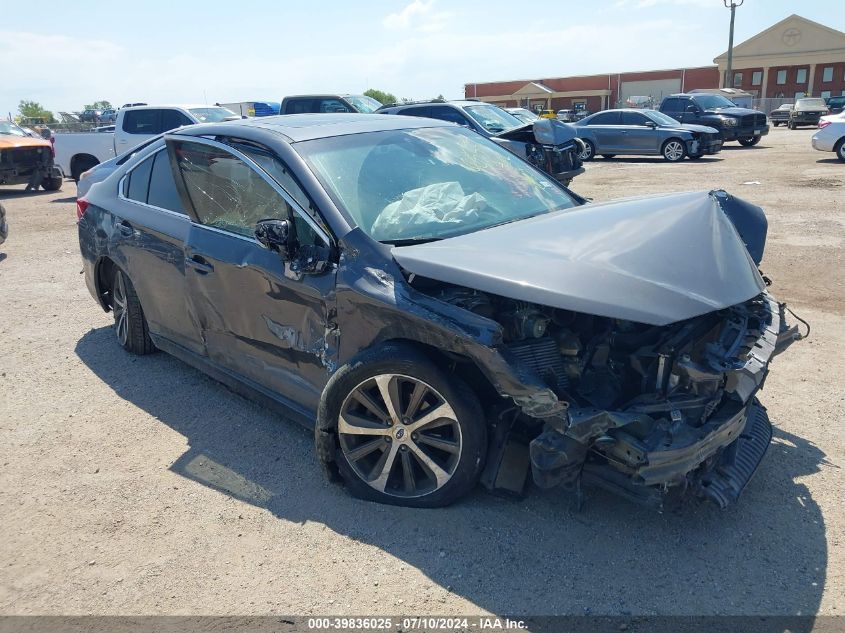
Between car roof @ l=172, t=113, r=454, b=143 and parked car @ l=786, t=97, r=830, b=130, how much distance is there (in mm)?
35334

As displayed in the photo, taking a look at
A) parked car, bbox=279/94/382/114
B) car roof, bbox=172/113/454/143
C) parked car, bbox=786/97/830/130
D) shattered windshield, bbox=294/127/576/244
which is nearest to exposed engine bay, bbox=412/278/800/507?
shattered windshield, bbox=294/127/576/244

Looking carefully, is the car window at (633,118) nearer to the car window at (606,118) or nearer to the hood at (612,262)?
the car window at (606,118)

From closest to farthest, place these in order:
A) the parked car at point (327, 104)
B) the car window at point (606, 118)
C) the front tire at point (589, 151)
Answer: the parked car at point (327, 104)
the car window at point (606, 118)
the front tire at point (589, 151)

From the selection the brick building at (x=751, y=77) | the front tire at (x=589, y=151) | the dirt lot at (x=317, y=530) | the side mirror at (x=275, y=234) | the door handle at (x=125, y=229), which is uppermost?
the brick building at (x=751, y=77)

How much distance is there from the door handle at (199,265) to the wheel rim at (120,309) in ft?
4.13

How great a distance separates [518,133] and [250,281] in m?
8.65

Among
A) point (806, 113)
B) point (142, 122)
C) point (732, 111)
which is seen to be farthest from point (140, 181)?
point (806, 113)

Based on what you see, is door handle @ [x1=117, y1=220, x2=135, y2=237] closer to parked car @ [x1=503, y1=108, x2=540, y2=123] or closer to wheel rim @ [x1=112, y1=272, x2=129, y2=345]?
wheel rim @ [x1=112, y1=272, x2=129, y2=345]

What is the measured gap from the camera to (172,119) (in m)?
13.9

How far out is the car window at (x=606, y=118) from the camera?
21.3 meters

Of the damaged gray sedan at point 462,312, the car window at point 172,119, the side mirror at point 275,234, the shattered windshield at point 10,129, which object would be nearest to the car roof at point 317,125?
the damaged gray sedan at point 462,312

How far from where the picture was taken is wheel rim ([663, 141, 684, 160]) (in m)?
20.0

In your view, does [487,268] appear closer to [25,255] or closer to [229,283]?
[229,283]

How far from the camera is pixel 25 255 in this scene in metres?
9.52
